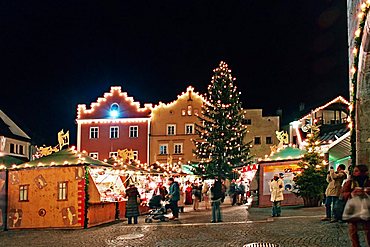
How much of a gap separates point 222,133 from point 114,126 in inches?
494

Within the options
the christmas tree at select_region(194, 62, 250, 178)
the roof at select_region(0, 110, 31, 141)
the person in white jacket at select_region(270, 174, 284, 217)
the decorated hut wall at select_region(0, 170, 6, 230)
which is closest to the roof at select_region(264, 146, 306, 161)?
the person in white jacket at select_region(270, 174, 284, 217)

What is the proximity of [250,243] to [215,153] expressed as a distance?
39.9 m

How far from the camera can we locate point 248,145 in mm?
53781

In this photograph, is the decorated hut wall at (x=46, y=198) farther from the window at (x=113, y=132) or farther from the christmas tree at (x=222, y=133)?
the window at (x=113, y=132)

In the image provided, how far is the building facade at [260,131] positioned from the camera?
61.2 m

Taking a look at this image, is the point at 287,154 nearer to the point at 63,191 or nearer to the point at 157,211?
the point at 157,211

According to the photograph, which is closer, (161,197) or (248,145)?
(161,197)

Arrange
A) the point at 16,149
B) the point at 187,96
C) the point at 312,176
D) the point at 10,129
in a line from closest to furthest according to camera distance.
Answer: the point at 312,176 < the point at 10,129 < the point at 16,149 < the point at 187,96

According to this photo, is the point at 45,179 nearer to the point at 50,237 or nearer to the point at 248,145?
the point at 50,237

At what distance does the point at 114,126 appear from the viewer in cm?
5859

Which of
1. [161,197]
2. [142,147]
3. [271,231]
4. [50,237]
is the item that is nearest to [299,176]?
[161,197]

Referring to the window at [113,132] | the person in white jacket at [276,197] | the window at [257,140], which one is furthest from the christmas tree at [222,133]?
the person in white jacket at [276,197]

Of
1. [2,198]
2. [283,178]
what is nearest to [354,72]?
[2,198]

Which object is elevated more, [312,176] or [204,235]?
[312,176]
